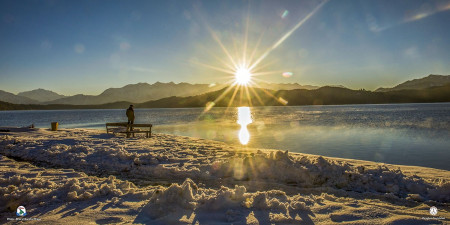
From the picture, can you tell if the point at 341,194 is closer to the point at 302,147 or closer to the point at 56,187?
the point at 56,187

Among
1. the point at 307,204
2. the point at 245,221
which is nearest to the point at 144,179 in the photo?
the point at 245,221

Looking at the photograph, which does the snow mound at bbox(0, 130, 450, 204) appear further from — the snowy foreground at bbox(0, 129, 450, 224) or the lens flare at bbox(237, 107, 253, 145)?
the lens flare at bbox(237, 107, 253, 145)

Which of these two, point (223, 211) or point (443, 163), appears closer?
point (223, 211)

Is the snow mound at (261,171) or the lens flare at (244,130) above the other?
the snow mound at (261,171)

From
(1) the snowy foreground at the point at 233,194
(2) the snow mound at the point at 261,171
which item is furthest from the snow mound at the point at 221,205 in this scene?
(2) the snow mound at the point at 261,171

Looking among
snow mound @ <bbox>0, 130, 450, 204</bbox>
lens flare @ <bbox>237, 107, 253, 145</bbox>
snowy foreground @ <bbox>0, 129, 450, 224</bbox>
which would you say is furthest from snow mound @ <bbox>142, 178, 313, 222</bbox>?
lens flare @ <bbox>237, 107, 253, 145</bbox>

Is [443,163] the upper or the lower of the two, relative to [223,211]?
lower

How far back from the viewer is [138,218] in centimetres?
477

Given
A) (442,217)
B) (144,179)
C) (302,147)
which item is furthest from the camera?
(302,147)

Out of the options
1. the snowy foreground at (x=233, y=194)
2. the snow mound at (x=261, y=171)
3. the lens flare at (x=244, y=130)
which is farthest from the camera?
the lens flare at (x=244, y=130)

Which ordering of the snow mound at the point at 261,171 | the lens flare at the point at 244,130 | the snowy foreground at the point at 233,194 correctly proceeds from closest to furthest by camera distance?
the snowy foreground at the point at 233,194 < the snow mound at the point at 261,171 < the lens flare at the point at 244,130

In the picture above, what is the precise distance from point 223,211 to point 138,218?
1.71 meters

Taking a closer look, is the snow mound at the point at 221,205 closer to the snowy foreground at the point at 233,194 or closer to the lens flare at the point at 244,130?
the snowy foreground at the point at 233,194

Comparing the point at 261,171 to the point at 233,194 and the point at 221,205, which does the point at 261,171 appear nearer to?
the point at 233,194
